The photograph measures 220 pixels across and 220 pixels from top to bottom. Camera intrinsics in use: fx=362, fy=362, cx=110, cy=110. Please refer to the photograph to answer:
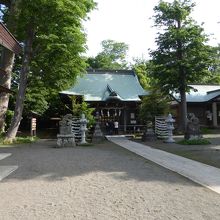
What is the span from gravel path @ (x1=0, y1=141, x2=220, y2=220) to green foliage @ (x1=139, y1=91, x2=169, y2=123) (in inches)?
594

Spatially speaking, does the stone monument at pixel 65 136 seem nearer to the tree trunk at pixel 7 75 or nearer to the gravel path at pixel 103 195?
the tree trunk at pixel 7 75

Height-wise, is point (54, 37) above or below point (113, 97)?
above

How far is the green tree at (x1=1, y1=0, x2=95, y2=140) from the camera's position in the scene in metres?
22.2

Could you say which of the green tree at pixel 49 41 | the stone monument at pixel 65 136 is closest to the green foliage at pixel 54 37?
the green tree at pixel 49 41

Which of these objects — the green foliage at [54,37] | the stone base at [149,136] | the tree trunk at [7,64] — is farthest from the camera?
the tree trunk at [7,64]

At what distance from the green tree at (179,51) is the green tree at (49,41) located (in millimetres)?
6878

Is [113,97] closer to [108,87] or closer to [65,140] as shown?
[108,87]

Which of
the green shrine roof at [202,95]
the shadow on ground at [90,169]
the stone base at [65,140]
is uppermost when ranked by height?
the green shrine roof at [202,95]

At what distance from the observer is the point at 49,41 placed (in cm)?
2384

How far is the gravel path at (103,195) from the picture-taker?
19.2 ft

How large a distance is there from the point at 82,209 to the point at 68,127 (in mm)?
14228

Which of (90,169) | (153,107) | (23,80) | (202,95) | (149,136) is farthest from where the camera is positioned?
(202,95)

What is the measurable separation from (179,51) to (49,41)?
11.3m

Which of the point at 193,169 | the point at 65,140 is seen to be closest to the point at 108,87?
the point at 65,140
